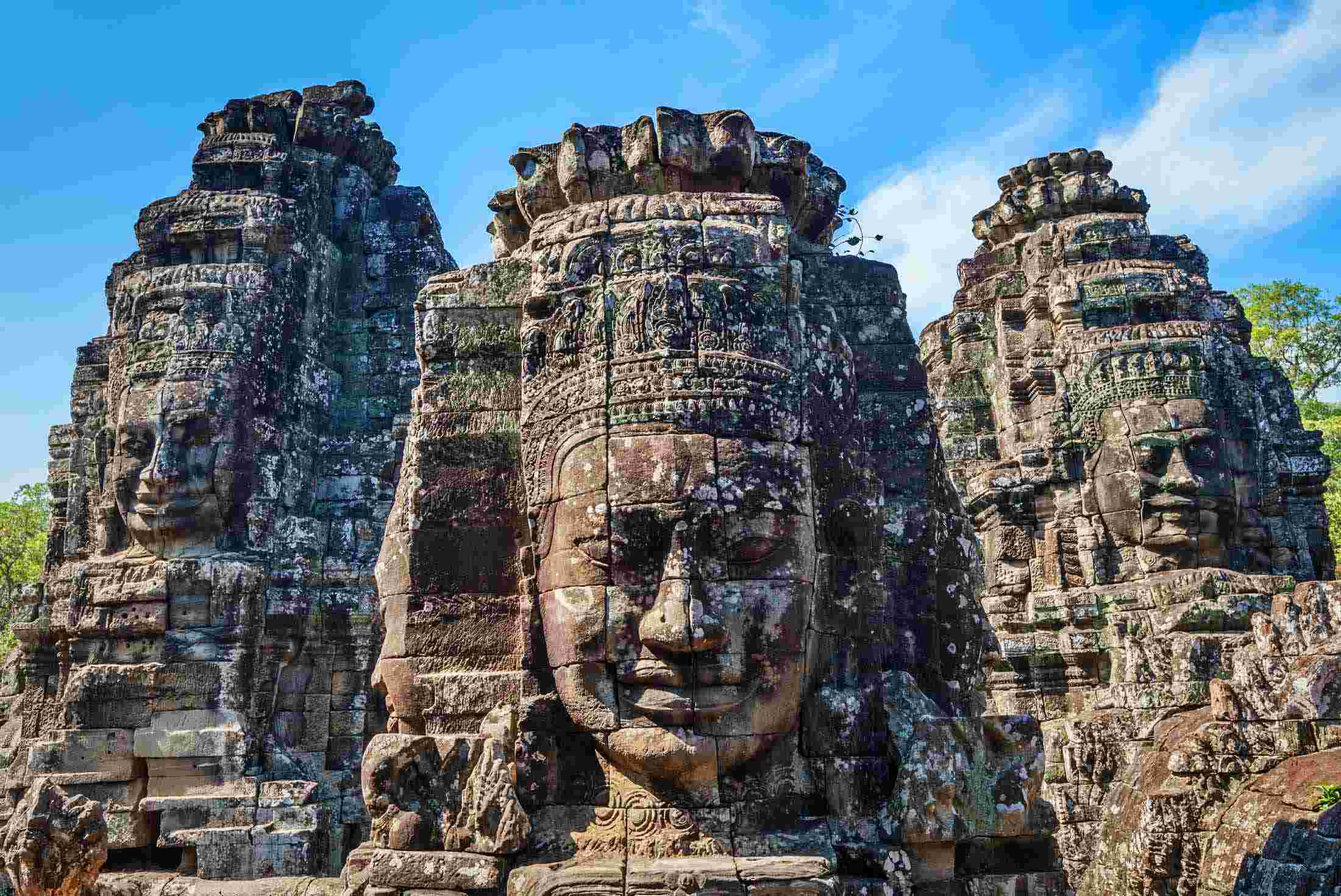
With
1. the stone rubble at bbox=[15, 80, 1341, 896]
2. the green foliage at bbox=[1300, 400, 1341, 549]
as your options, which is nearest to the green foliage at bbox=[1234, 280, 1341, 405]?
the green foliage at bbox=[1300, 400, 1341, 549]

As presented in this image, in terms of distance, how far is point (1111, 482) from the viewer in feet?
44.3

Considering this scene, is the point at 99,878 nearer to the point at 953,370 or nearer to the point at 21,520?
the point at 953,370

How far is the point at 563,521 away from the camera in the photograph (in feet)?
17.8

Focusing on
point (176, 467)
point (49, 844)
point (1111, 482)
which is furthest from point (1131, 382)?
point (49, 844)

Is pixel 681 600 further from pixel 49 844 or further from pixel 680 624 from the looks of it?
pixel 49 844

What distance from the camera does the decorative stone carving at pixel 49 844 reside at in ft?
23.1

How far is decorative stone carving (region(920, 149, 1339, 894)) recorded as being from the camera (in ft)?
38.3

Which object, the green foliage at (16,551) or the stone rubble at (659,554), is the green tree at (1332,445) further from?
the green foliage at (16,551)

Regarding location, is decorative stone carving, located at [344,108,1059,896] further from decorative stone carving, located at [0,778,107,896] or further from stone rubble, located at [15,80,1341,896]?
decorative stone carving, located at [0,778,107,896]

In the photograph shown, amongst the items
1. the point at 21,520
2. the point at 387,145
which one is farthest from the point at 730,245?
the point at 21,520

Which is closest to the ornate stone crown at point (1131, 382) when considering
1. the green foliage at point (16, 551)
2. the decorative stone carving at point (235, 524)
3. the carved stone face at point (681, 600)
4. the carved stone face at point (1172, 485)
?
the carved stone face at point (1172, 485)

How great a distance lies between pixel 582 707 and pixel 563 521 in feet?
2.83

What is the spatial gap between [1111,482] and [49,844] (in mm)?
11202

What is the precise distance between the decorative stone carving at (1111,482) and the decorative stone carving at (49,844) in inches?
302
